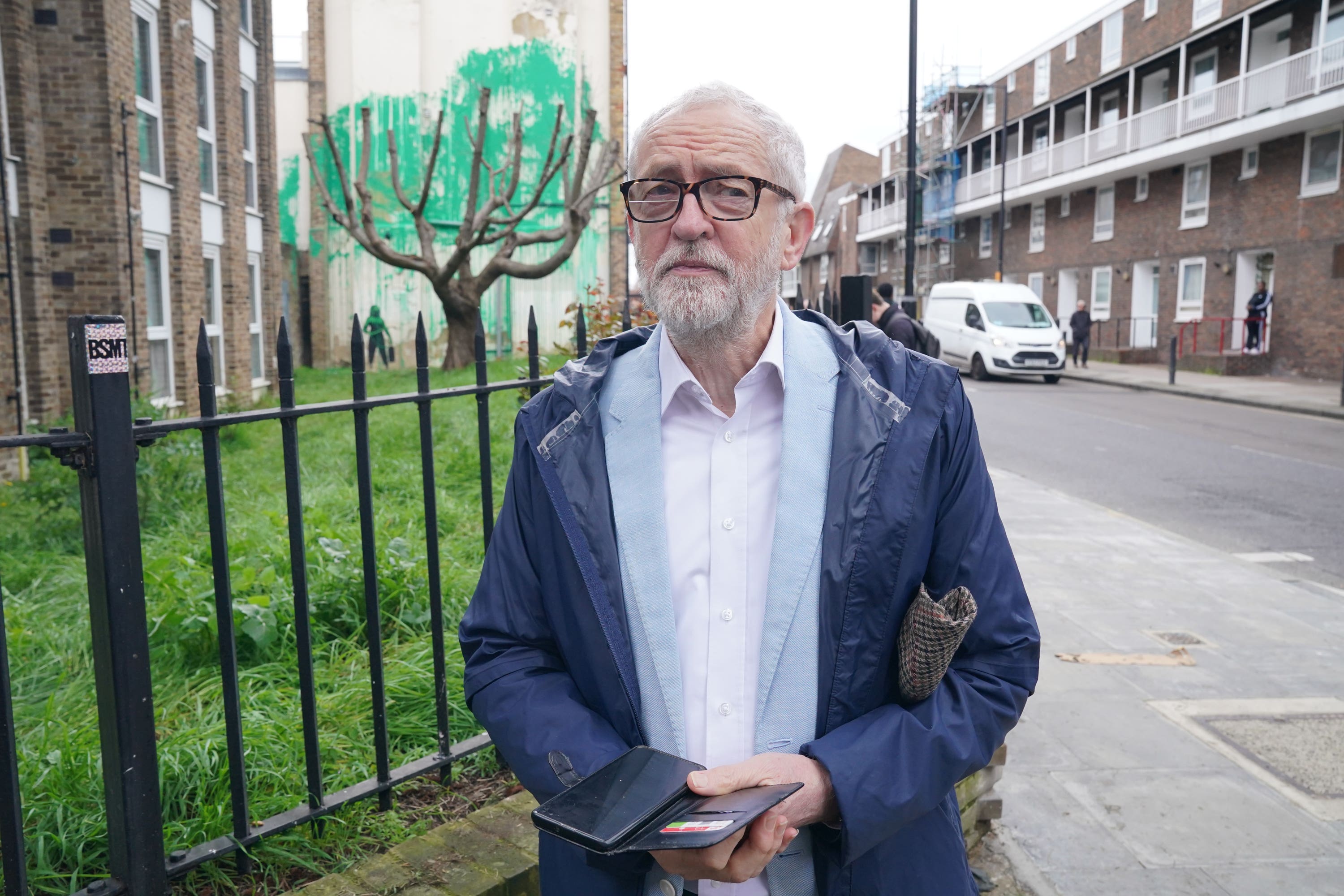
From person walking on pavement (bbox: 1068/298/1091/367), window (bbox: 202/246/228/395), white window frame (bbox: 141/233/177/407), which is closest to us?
white window frame (bbox: 141/233/177/407)

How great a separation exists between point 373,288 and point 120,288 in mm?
15417

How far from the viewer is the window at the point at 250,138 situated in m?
18.6

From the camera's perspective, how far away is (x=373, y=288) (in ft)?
88.6

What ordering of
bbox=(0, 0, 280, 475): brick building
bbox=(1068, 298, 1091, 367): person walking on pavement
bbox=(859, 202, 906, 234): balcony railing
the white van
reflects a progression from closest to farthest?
bbox=(0, 0, 280, 475): brick building, the white van, bbox=(1068, 298, 1091, 367): person walking on pavement, bbox=(859, 202, 906, 234): balcony railing

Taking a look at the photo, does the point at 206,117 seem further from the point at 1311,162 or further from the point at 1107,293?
the point at 1107,293

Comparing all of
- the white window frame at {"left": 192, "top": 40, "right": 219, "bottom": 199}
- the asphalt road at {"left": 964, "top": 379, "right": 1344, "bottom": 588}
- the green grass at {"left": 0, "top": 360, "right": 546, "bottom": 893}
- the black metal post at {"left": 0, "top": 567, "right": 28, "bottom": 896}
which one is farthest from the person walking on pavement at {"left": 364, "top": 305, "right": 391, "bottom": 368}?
the black metal post at {"left": 0, "top": 567, "right": 28, "bottom": 896}

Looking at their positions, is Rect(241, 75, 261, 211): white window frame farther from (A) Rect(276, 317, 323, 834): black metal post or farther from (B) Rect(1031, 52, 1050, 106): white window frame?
(B) Rect(1031, 52, 1050, 106): white window frame

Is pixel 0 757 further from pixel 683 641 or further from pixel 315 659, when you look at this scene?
pixel 315 659

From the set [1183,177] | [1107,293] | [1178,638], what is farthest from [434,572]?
[1107,293]

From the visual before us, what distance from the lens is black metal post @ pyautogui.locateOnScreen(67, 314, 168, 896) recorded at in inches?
81.6

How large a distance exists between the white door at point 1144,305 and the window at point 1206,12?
6516mm

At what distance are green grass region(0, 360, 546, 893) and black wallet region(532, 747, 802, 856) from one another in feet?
4.71

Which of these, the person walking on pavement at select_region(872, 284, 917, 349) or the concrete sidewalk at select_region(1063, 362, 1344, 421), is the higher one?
the person walking on pavement at select_region(872, 284, 917, 349)

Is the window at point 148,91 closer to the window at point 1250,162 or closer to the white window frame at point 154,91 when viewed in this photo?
the white window frame at point 154,91
